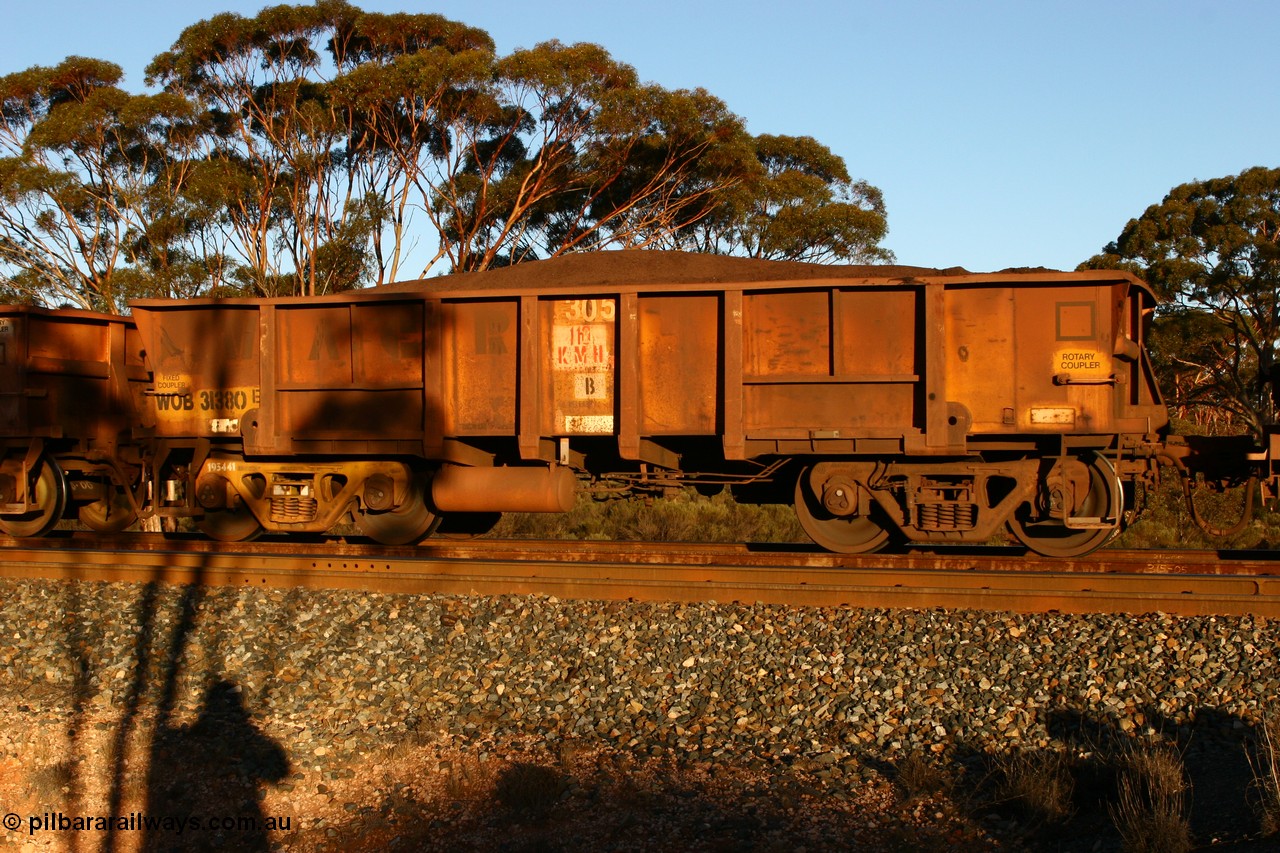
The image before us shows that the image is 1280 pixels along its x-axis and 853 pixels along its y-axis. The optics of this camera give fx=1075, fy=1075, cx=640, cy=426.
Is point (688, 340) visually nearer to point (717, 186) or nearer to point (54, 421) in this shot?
point (54, 421)

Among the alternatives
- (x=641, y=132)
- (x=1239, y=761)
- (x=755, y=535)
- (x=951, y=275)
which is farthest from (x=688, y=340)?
(x=641, y=132)

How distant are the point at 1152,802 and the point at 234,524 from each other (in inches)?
340

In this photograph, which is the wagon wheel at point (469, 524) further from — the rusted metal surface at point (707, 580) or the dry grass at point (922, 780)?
the dry grass at point (922, 780)

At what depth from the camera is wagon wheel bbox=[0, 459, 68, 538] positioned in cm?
1055

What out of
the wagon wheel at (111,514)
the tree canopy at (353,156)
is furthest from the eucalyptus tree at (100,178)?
the wagon wheel at (111,514)

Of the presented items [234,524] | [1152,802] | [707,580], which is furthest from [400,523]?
[1152,802]

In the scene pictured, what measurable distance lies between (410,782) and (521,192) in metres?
23.2

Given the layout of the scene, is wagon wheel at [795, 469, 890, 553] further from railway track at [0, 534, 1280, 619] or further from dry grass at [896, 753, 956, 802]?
dry grass at [896, 753, 956, 802]

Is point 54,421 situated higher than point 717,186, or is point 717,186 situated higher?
point 717,186

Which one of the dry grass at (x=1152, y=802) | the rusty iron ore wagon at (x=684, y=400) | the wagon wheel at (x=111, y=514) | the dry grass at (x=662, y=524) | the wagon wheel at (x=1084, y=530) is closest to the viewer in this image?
the dry grass at (x=1152, y=802)

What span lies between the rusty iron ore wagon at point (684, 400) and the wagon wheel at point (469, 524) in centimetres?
81

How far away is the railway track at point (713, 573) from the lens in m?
7.25

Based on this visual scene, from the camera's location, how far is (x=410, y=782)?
5.34 meters

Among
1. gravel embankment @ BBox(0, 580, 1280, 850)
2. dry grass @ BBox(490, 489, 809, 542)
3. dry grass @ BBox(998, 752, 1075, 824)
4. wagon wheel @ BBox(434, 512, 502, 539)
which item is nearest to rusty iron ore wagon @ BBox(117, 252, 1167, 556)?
wagon wheel @ BBox(434, 512, 502, 539)
